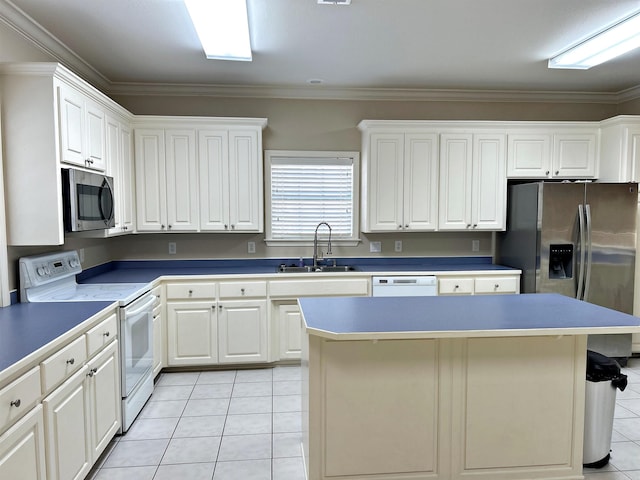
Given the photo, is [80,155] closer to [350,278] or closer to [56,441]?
[56,441]

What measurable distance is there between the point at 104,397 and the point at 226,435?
798mm

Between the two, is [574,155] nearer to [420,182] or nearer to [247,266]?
[420,182]

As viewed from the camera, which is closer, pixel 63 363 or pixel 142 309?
pixel 63 363

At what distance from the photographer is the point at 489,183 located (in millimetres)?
4242

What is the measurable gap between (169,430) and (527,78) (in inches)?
167

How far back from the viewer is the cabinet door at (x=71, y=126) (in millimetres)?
2547

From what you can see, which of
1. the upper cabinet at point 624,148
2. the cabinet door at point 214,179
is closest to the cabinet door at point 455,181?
the upper cabinet at point 624,148

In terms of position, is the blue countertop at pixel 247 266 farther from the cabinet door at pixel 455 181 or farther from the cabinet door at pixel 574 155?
the cabinet door at pixel 574 155

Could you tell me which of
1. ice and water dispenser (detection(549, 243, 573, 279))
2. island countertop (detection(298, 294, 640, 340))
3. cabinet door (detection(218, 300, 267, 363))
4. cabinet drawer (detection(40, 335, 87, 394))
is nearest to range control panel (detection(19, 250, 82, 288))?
cabinet drawer (detection(40, 335, 87, 394))

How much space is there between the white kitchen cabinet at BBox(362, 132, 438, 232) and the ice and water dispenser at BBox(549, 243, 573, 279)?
108 centimetres

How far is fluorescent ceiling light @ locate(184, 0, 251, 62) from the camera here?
7.93 feet

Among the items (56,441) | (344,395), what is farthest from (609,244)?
(56,441)

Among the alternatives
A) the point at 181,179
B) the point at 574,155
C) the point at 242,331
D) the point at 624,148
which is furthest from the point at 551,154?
the point at 181,179

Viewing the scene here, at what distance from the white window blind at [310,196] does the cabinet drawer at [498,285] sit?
1354 mm
